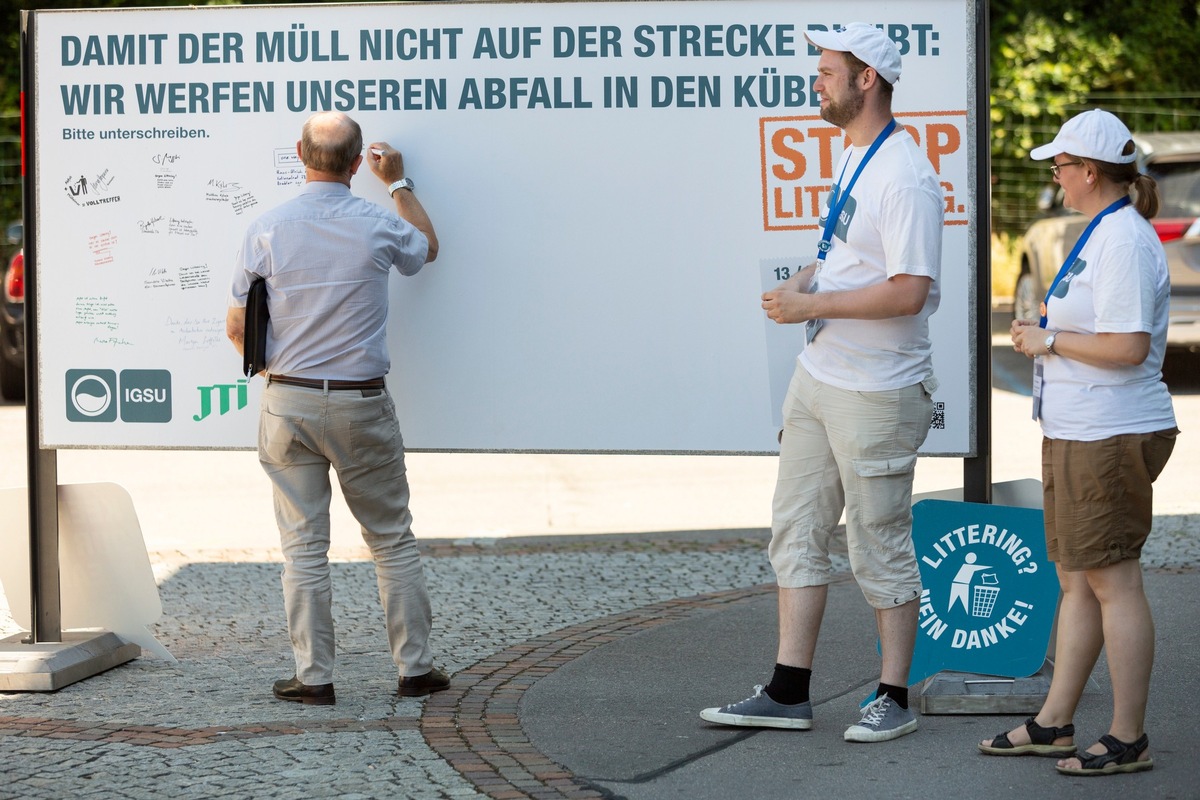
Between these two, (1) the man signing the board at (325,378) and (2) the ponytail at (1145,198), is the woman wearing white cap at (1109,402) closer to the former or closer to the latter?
(2) the ponytail at (1145,198)

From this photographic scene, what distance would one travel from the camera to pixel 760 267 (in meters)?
5.18

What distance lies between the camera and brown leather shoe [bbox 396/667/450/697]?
199 inches

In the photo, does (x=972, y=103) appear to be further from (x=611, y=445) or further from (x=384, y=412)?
(x=384, y=412)

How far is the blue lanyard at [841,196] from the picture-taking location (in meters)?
4.39

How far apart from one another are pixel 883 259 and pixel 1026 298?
11.9 metres

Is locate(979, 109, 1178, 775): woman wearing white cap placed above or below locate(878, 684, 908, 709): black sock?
above

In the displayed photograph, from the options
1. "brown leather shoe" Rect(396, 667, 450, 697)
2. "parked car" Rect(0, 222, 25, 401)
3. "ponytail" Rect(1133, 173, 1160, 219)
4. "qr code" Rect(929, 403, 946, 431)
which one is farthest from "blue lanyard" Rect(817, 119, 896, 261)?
"parked car" Rect(0, 222, 25, 401)

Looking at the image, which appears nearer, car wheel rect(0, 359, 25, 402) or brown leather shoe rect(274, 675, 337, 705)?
brown leather shoe rect(274, 675, 337, 705)

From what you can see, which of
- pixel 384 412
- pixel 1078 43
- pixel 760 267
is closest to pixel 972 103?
pixel 760 267

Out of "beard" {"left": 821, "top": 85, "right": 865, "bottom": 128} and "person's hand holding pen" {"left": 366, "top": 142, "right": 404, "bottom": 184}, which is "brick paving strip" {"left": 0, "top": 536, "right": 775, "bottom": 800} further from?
"beard" {"left": 821, "top": 85, "right": 865, "bottom": 128}

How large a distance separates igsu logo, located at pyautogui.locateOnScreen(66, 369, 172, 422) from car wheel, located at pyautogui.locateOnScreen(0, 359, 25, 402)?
31.0ft

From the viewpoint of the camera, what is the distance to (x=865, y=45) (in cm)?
434

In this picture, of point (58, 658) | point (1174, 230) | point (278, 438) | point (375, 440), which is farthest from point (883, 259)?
point (1174, 230)

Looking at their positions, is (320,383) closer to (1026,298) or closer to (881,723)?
(881,723)
